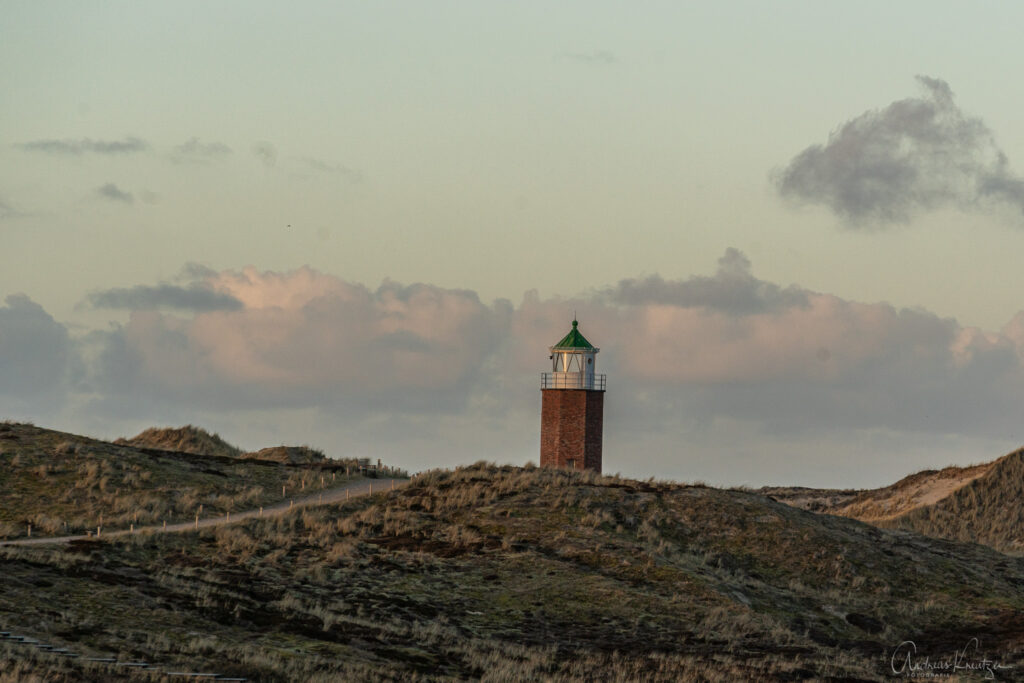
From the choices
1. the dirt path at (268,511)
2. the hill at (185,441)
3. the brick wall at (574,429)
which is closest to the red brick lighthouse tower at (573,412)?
the brick wall at (574,429)

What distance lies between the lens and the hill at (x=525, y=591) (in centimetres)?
3331

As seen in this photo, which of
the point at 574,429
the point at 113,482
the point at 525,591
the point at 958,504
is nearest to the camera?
the point at 525,591

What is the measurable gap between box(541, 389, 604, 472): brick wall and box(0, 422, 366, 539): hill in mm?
13026

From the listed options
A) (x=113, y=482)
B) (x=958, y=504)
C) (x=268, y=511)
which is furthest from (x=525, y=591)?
(x=958, y=504)

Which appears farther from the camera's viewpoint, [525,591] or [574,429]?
[574,429]

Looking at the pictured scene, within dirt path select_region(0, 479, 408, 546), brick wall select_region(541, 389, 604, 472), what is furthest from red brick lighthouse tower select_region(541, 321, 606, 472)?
dirt path select_region(0, 479, 408, 546)

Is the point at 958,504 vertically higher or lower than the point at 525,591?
higher

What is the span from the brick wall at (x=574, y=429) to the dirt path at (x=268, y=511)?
10.9 m

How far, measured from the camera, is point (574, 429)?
73.5 meters

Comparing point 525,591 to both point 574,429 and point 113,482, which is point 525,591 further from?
point 574,429

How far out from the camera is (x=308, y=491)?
206 feet

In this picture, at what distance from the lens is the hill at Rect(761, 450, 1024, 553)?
75.0 m

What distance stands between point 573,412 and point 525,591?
1167 inches

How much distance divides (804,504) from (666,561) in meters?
45.4
